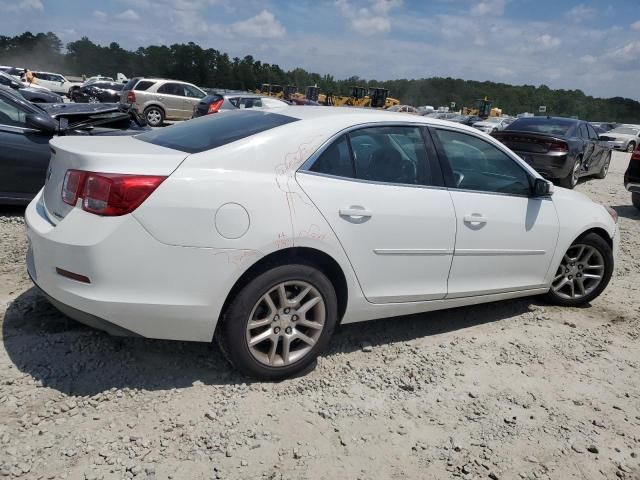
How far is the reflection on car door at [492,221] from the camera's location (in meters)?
3.62

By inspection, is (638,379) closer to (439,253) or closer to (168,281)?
(439,253)

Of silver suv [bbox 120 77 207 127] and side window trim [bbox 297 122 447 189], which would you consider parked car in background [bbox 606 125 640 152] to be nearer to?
silver suv [bbox 120 77 207 127]

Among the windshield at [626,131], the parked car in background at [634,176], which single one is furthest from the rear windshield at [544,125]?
the windshield at [626,131]

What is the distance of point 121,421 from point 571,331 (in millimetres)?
3411

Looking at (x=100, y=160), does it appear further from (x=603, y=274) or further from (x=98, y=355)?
(x=603, y=274)

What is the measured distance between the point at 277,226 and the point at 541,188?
228 centimetres

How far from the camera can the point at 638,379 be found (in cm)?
361

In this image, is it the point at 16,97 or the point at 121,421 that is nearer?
the point at 121,421

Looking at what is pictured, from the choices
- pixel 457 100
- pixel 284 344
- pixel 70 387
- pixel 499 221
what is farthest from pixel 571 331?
pixel 457 100

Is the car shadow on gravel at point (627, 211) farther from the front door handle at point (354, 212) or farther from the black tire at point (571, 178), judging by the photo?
the front door handle at point (354, 212)

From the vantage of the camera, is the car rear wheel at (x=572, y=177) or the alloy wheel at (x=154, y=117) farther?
the alloy wheel at (x=154, y=117)

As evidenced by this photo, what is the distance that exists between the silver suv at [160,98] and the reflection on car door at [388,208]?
17681 mm

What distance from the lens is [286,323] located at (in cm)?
298

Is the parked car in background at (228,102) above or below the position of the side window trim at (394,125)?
below
